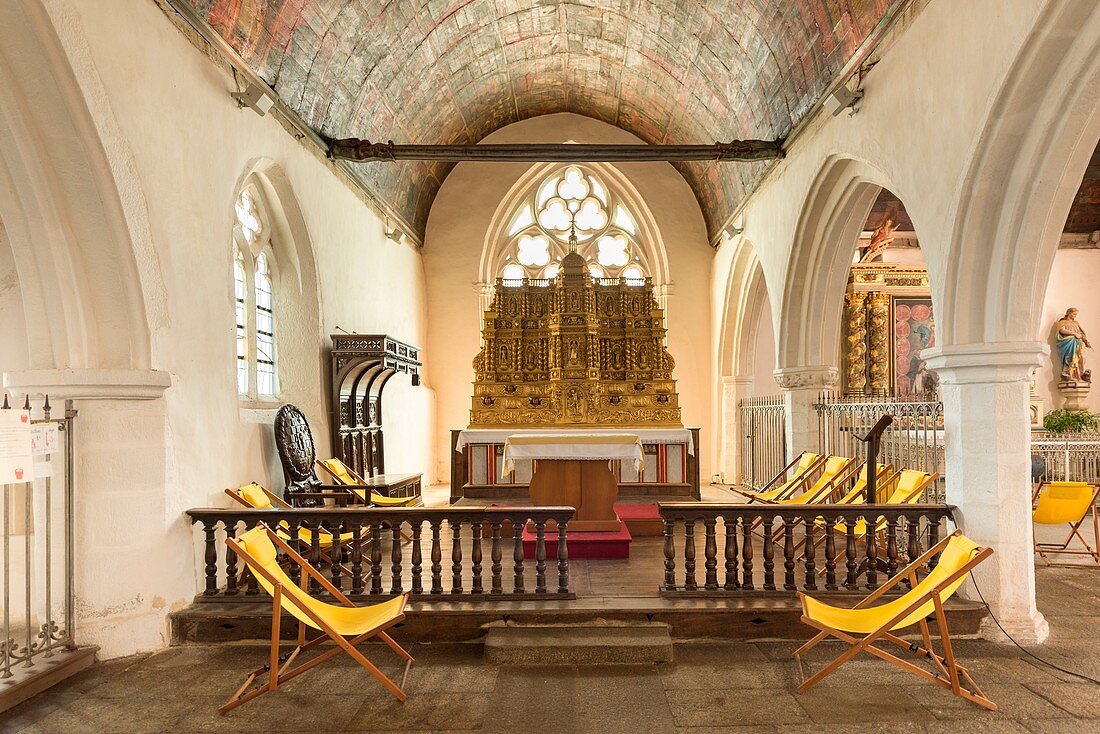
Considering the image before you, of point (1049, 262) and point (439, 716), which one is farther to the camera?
point (1049, 262)

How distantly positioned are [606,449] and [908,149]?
3.72 metres

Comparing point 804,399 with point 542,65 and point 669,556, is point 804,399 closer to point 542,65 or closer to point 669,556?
point 669,556

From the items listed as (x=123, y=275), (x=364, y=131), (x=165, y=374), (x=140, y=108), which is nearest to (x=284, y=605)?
(x=165, y=374)

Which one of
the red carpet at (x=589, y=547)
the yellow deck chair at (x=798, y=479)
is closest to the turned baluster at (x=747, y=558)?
the red carpet at (x=589, y=547)

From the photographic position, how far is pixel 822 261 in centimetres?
930

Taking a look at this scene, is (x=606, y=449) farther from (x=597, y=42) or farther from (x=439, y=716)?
(x=597, y=42)

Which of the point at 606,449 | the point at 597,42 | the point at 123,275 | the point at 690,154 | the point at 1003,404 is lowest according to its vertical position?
the point at 606,449

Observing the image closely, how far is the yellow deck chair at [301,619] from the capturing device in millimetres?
4043

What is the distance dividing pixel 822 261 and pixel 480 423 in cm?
512

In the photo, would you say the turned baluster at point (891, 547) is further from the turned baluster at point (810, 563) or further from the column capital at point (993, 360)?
Result: the column capital at point (993, 360)

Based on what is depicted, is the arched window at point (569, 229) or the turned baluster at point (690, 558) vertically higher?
the arched window at point (569, 229)

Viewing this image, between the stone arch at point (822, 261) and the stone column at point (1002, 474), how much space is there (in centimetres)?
307

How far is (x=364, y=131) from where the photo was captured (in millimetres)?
9891

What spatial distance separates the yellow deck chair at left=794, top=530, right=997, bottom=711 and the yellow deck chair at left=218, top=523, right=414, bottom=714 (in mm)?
2396
